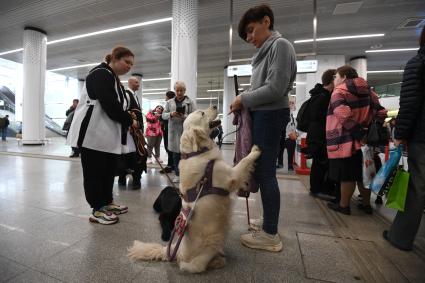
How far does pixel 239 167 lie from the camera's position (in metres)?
1.60

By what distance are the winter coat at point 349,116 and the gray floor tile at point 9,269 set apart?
2685 millimetres

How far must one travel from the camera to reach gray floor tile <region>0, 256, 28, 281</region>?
54.4 inches

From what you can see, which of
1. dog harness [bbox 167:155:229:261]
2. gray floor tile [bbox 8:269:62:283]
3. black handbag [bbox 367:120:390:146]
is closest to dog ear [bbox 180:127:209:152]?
dog harness [bbox 167:155:229:261]

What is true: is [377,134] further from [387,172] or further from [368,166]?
[387,172]

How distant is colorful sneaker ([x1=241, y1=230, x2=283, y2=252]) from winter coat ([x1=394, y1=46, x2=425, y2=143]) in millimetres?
1211

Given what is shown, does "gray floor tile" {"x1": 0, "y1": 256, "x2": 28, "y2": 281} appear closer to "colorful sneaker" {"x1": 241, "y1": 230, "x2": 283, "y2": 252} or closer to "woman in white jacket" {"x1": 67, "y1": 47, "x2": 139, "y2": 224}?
"woman in white jacket" {"x1": 67, "y1": 47, "x2": 139, "y2": 224}

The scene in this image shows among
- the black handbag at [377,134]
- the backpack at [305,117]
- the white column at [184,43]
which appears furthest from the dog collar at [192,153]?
the white column at [184,43]

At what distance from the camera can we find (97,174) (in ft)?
7.05

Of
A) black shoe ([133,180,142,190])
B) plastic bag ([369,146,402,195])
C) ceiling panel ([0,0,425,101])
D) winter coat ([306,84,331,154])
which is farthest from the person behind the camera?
ceiling panel ([0,0,425,101])

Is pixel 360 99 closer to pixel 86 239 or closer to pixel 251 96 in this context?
pixel 251 96

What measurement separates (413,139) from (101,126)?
247 cm

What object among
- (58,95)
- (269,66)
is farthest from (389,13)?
(58,95)

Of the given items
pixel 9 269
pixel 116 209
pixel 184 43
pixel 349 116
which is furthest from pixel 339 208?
pixel 184 43

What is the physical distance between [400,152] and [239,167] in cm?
135
